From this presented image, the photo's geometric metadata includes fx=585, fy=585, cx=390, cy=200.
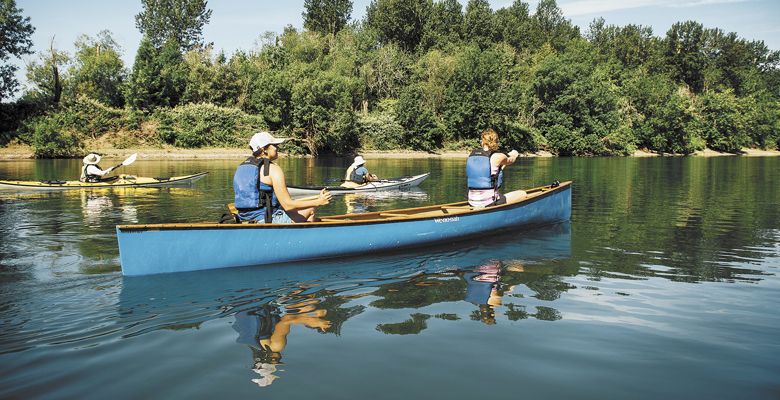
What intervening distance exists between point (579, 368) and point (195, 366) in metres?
3.10

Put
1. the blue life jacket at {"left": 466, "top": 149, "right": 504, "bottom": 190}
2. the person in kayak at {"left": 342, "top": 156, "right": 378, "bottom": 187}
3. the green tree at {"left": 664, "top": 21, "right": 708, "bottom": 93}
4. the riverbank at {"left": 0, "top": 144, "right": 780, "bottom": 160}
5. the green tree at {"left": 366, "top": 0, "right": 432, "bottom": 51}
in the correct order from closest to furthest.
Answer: the blue life jacket at {"left": 466, "top": 149, "right": 504, "bottom": 190} → the person in kayak at {"left": 342, "top": 156, "right": 378, "bottom": 187} → the riverbank at {"left": 0, "top": 144, "right": 780, "bottom": 160} → the green tree at {"left": 366, "top": 0, "right": 432, "bottom": 51} → the green tree at {"left": 664, "top": 21, "right": 708, "bottom": 93}

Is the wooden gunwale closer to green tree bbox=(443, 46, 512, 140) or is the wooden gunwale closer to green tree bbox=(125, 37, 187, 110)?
green tree bbox=(443, 46, 512, 140)

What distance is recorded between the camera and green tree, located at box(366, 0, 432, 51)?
2931 inches

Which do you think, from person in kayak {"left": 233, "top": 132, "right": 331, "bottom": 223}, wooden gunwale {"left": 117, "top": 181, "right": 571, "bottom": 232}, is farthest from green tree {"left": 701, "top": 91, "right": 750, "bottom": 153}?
person in kayak {"left": 233, "top": 132, "right": 331, "bottom": 223}

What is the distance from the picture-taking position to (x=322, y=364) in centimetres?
479

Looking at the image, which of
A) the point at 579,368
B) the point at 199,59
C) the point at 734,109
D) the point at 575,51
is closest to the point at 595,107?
the point at 575,51

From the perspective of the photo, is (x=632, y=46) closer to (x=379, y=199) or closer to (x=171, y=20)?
(x=171, y=20)

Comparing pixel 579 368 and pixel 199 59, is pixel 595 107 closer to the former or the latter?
pixel 199 59

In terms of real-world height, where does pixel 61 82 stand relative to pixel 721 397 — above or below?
above

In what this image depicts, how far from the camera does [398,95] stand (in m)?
57.9

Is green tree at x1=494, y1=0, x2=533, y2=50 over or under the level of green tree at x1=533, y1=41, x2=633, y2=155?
over

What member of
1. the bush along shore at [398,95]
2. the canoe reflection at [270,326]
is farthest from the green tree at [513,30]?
the canoe reflection at [270,326]

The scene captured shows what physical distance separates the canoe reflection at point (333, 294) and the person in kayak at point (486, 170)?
159 cm

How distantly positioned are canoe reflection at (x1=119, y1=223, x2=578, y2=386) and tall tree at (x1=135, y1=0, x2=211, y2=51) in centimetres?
6282
